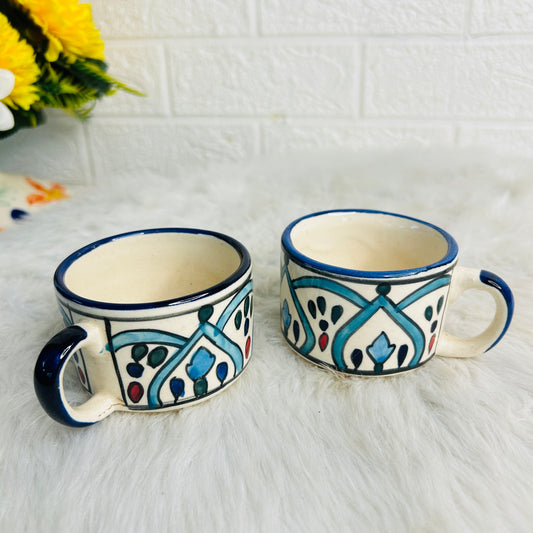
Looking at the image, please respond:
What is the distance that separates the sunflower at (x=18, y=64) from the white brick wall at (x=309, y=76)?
21 cm

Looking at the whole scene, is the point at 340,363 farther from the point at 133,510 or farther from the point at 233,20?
the point at 233,20

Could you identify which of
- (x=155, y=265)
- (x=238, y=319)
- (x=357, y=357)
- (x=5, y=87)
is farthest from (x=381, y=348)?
(x=5, y=87)

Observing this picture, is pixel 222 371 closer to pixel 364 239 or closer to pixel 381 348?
pixel 381 348

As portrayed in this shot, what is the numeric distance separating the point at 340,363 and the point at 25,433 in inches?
10.3

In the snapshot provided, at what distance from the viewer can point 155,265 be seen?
21.5 inches

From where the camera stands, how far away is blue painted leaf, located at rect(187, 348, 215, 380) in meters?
0.41

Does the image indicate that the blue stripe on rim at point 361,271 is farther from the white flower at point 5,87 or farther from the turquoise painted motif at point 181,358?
the white flower at point 5,87

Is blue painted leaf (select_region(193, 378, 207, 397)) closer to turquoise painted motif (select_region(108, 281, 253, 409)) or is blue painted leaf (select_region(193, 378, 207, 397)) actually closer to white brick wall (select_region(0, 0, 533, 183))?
turquoise painted motif (select_region(108, 281, 253, 409))

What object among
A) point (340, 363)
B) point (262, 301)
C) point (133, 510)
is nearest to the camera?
point (133, 510)

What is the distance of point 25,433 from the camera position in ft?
1.37

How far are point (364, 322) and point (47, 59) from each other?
61 centimetres

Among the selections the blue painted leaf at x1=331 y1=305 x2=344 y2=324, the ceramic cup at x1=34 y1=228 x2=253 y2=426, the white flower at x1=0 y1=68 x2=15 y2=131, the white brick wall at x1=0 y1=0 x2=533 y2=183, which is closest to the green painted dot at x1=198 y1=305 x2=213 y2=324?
the ceramic cup at x1=34 y1=228 x2=253 y2=426

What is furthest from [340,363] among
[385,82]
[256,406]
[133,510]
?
[385,82]

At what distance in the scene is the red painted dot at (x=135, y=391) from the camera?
1.35 feet
